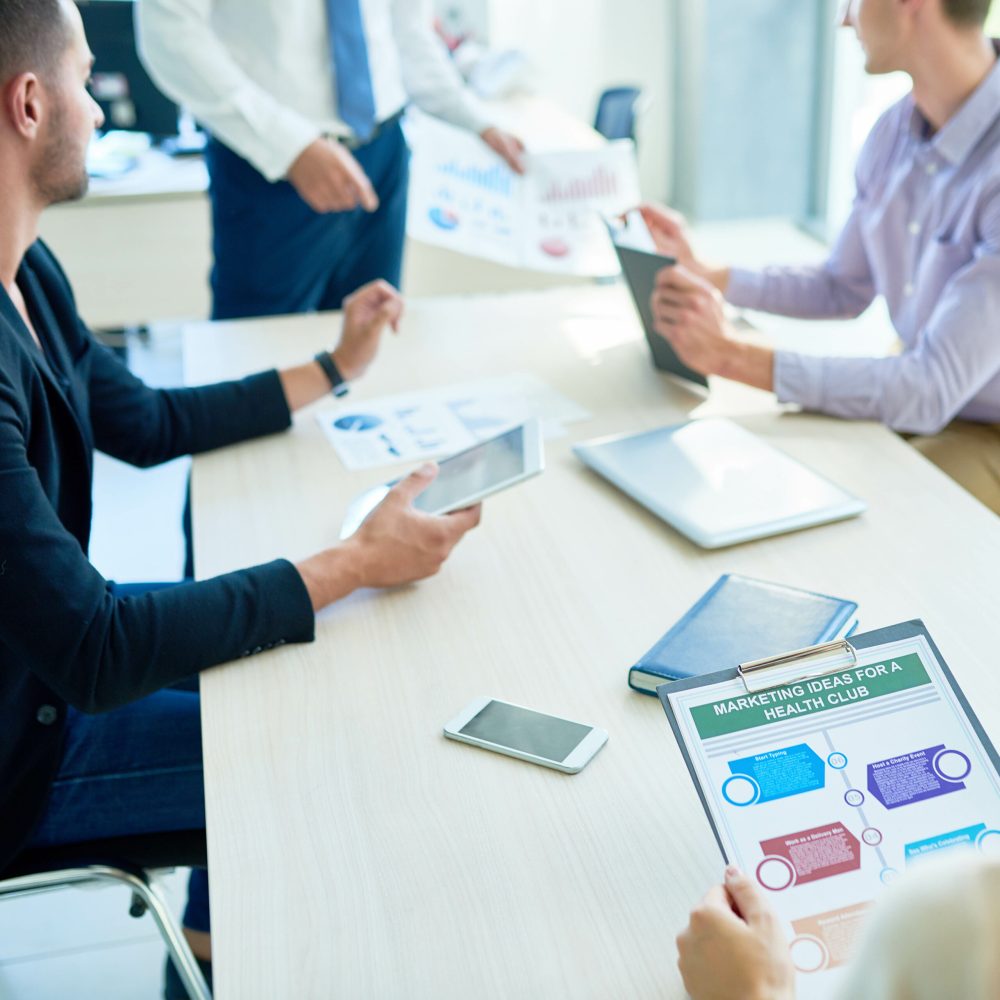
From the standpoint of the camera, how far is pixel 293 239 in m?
2.19

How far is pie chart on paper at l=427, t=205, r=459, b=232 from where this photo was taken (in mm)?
2082

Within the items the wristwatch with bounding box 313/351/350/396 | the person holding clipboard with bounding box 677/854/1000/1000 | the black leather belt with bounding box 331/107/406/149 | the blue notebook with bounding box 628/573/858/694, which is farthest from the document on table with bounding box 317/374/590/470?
the person holding clipboard with bounding box 677/854/1000/1000

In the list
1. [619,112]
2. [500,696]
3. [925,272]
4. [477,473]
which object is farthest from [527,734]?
[619,112]

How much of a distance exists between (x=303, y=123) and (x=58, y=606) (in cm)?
119

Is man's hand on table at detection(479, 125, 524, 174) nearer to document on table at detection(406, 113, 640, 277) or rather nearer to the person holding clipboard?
document on table at detection(406, 113, 640, 277)

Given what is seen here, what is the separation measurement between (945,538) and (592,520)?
1.28 ft

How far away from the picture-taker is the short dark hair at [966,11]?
66.7 inches

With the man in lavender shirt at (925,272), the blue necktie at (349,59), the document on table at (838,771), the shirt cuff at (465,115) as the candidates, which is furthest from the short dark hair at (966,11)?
the document on table at (838,771)

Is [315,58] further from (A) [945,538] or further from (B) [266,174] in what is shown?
(A) [945,538]

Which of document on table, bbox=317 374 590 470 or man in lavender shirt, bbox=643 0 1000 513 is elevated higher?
man in lavender shirt, bbox=643 0 1000 513

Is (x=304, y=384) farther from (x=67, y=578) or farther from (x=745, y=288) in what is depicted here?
(x=745, y=288)

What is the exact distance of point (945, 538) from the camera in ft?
4.18

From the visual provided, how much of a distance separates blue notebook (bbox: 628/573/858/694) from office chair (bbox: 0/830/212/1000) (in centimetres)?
54

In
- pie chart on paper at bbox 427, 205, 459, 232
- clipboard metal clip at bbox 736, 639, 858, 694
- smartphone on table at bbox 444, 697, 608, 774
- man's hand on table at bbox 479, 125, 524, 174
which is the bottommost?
smartphone on table at bbox 444, 697, 608, 774
